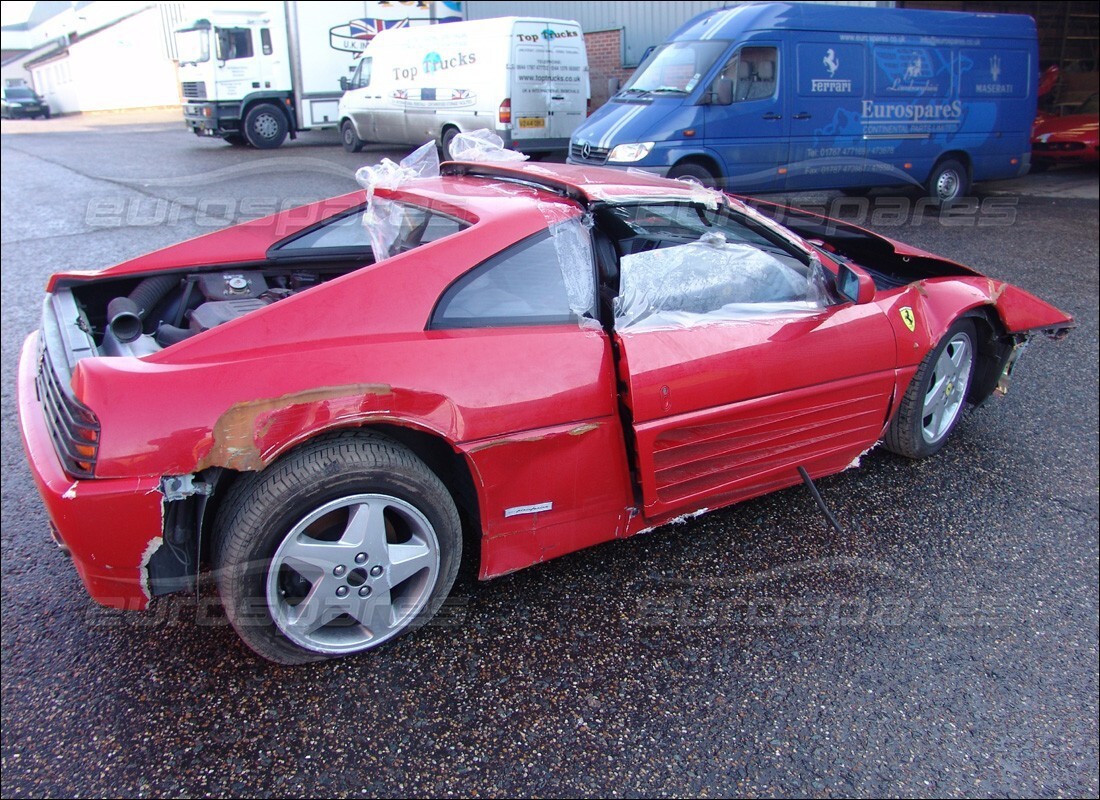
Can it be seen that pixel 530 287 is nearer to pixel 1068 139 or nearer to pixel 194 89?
pixel 1068 139

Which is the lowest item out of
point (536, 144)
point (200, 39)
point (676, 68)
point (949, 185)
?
point (949, 185)

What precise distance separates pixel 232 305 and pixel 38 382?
73 cm

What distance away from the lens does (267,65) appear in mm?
16734

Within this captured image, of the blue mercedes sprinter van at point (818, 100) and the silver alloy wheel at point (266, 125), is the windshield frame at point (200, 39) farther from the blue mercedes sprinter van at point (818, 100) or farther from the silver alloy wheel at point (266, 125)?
the blue mercedes sprinter van at point (818, 100)

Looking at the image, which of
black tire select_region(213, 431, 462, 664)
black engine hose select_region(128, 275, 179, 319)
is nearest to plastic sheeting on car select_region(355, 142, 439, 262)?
black engine hose select_region(128, 275, 179, 319)

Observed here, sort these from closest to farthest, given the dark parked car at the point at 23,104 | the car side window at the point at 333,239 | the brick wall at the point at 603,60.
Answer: the car side window at the point at 333,239 → the brick wall at the point at 603,60 → the dark parked car at the point at 23,104

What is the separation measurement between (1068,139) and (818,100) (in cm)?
633

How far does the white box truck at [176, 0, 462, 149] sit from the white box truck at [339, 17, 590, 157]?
8.86ft

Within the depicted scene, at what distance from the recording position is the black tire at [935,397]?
11.6ft

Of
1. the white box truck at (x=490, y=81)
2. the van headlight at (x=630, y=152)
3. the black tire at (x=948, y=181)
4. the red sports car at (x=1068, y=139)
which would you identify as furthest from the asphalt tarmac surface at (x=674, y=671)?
the red sports car at (x=1068, y=139)

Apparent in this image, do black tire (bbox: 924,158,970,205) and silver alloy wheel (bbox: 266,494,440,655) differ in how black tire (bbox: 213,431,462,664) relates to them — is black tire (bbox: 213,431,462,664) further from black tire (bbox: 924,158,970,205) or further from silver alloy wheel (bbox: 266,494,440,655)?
black tire (bbox: 924,158,970,205)

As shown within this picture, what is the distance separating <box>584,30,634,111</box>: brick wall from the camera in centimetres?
1611

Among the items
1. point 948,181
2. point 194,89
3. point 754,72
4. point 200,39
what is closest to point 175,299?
point 754,72

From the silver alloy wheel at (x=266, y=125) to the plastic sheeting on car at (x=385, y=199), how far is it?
15.0m
